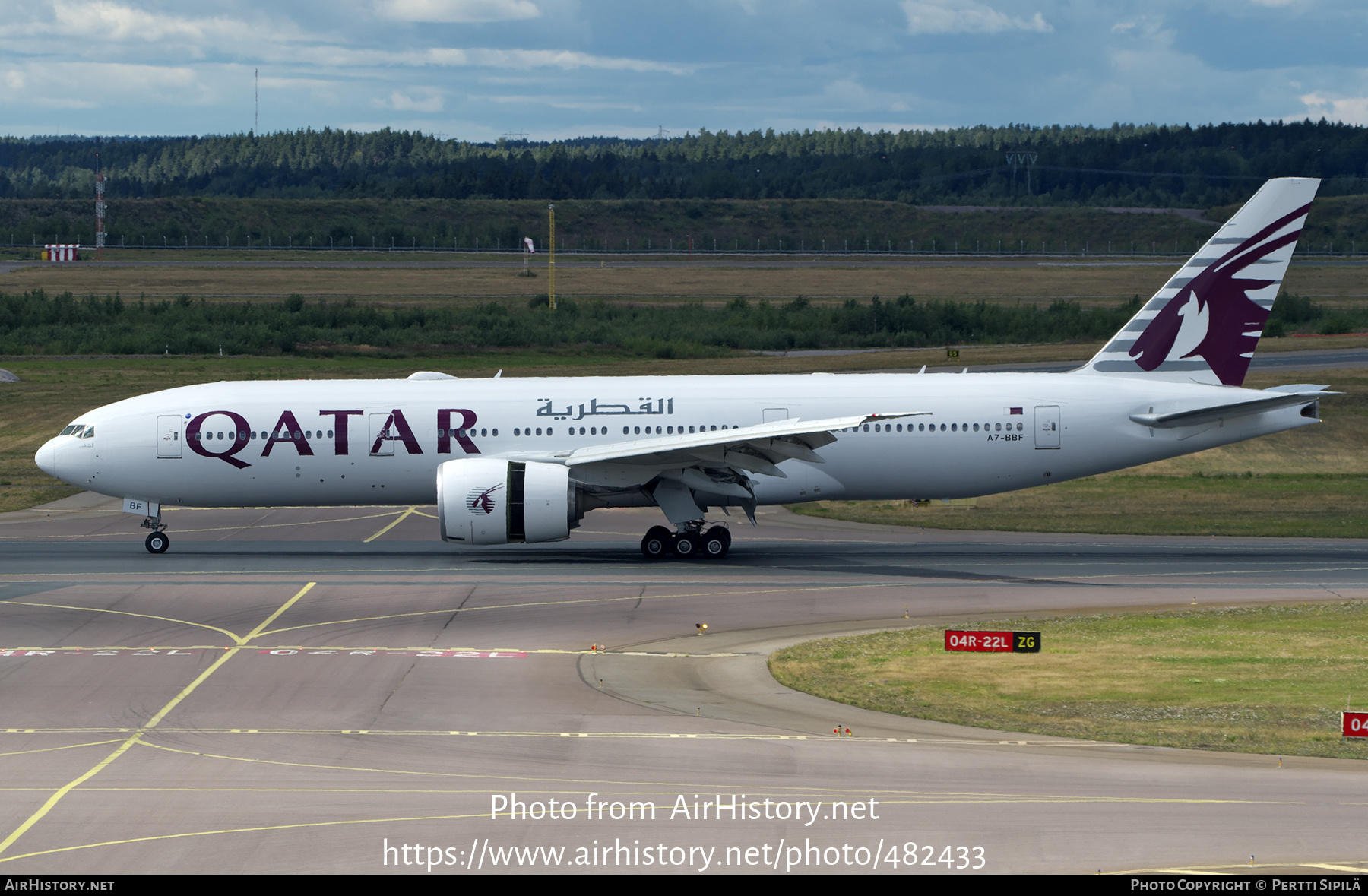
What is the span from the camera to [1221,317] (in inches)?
1441

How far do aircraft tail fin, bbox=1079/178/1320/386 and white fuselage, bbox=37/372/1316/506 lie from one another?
1220 millimetres

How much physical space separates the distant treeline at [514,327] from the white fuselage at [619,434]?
43685mm

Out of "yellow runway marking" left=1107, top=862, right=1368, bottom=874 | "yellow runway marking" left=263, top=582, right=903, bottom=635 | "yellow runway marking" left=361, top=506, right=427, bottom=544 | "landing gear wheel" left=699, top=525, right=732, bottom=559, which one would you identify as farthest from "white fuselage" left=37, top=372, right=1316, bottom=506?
"yellow runway marking" left=1107, top=862, right=1368, bottom=874

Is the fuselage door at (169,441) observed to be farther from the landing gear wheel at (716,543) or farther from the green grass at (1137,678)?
the green grass at (1137,678)

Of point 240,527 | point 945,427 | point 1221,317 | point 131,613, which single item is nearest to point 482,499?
point 131,613

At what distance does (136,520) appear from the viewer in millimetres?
42250

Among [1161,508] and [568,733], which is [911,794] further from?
[1161,508]

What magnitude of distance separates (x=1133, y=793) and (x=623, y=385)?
2186 centimetres

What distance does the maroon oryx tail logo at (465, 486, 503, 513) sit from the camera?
106 feet

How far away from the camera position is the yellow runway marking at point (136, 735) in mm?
15508

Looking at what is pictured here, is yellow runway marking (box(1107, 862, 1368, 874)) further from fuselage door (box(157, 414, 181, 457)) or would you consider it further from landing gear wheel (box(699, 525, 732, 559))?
fuselage door (box(157, 414, 181, 457))

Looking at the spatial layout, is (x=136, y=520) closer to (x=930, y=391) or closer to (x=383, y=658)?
(x=383, y=658)

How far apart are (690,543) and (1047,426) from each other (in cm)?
972

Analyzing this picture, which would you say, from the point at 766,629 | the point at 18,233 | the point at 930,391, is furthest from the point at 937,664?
the point at 18,233
